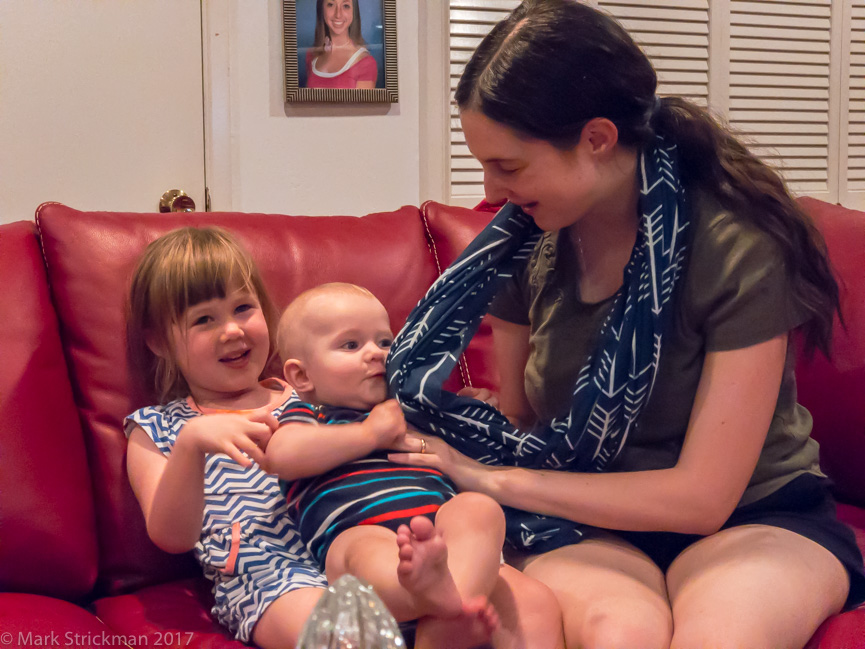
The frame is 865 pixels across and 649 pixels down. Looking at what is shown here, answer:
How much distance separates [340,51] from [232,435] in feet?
5.38

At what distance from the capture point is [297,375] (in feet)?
4.09

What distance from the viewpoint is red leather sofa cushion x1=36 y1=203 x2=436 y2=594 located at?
126 centimetres

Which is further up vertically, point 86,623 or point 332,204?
point 332,204

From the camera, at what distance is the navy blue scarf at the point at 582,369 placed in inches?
43.6

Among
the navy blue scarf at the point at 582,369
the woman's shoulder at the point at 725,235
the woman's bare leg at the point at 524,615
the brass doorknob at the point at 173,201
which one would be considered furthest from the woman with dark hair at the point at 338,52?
the woman's bare leg at the point at 524,615

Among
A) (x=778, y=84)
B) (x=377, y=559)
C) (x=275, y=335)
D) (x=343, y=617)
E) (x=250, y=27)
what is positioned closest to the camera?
(x=343, y=617)

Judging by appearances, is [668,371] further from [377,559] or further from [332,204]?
[332,204]

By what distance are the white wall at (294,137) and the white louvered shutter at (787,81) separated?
3.83ft

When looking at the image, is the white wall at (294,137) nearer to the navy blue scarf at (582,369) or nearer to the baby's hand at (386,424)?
the navy blue scarf at (582,369)

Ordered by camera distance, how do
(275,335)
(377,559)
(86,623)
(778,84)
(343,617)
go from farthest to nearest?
(778,84), (275,335), (86,623), (377,559), (343,617)

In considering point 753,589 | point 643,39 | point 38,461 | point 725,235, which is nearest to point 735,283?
point 725,235

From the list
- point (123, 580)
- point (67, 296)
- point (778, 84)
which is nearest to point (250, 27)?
point (67, 296)

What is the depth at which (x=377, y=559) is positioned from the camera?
3.07ft

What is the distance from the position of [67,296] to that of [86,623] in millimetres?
530
